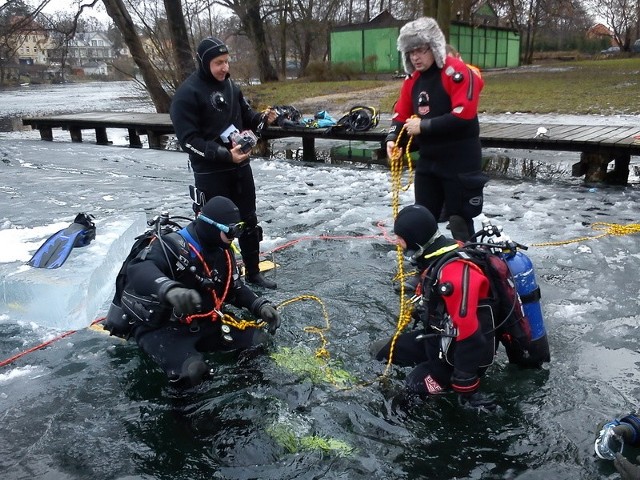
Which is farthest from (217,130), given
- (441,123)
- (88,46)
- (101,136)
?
(88,46)

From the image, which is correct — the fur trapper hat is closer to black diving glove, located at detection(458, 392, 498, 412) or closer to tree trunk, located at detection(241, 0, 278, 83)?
black diving glove, located at detection(458, 392, 498, 412)

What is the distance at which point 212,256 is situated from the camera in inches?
133

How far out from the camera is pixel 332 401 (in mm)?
3242

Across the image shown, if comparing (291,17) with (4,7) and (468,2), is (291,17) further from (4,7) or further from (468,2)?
(4,7)

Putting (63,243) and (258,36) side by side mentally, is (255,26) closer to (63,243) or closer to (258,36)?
(258,36)

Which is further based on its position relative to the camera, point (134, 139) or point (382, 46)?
point (382, 46)

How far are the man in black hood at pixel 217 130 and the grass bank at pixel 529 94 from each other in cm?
1054

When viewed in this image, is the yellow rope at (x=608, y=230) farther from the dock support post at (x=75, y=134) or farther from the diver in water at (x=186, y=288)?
the dock support post at (x=75, y=134)

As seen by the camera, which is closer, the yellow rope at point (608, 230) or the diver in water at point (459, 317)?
the diver in water at point (459, 317)

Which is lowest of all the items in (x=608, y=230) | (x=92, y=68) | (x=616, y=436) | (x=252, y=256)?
(x=616, y=436)

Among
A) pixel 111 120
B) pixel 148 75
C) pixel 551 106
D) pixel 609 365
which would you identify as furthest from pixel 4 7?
pixel 609 365

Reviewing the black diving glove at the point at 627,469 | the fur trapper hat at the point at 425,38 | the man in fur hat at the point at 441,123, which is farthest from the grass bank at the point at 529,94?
the black diving glove at the point at 627,469

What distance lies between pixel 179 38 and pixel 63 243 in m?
13.5

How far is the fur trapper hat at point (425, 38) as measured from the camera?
3869mm
